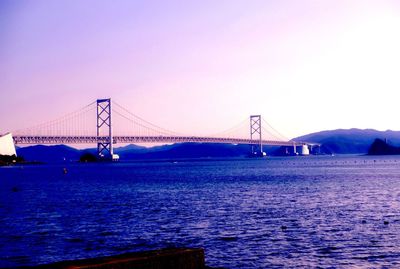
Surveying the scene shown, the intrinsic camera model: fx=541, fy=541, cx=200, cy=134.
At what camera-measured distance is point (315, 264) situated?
12.3m

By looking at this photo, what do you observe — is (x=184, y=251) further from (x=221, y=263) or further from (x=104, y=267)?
(x=221, y=263)

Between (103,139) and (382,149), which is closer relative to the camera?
(103,139)

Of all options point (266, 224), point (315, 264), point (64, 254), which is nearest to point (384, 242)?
point (315, 264)

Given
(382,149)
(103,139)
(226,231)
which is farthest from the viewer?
(382,149)

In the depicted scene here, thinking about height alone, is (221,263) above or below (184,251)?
below

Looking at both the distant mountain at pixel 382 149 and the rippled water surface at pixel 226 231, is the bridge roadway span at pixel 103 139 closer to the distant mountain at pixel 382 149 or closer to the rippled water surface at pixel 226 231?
the rippled water surface at pixel 226 231

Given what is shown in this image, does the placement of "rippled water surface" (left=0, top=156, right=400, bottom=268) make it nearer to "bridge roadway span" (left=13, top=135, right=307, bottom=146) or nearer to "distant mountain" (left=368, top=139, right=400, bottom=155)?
"bridge roadway span" (left=13, top=135, right=307, bottom=146)

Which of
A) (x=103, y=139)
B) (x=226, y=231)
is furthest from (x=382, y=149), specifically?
(x=226, y=231)

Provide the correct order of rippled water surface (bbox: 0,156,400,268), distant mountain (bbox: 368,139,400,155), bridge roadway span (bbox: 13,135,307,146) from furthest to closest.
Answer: distant mountain (bbox: 368,139,400,155), bridge roadway span (bbox: 13,135,307,146), rippled water surface (bbox: 0,156,400,268)

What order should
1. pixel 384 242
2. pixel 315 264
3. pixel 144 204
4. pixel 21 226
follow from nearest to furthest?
1. pixel 315 264
2. pixel 384 242
3. pixel 21 226
4. pixel 144 204

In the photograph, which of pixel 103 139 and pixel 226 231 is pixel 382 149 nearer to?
pixel 103 139

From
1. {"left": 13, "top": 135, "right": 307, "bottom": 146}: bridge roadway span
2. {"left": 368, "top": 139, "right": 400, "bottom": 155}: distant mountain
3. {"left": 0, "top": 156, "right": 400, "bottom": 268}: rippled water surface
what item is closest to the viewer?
{"left": 0, "top": 156, "right": 400, "bottom": 268}: rippled water surface

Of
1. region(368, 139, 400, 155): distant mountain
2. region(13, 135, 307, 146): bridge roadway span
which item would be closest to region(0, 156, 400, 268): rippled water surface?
region(13, 135, 307, 146): bridge roadway span

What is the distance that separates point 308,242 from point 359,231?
2.83 m
